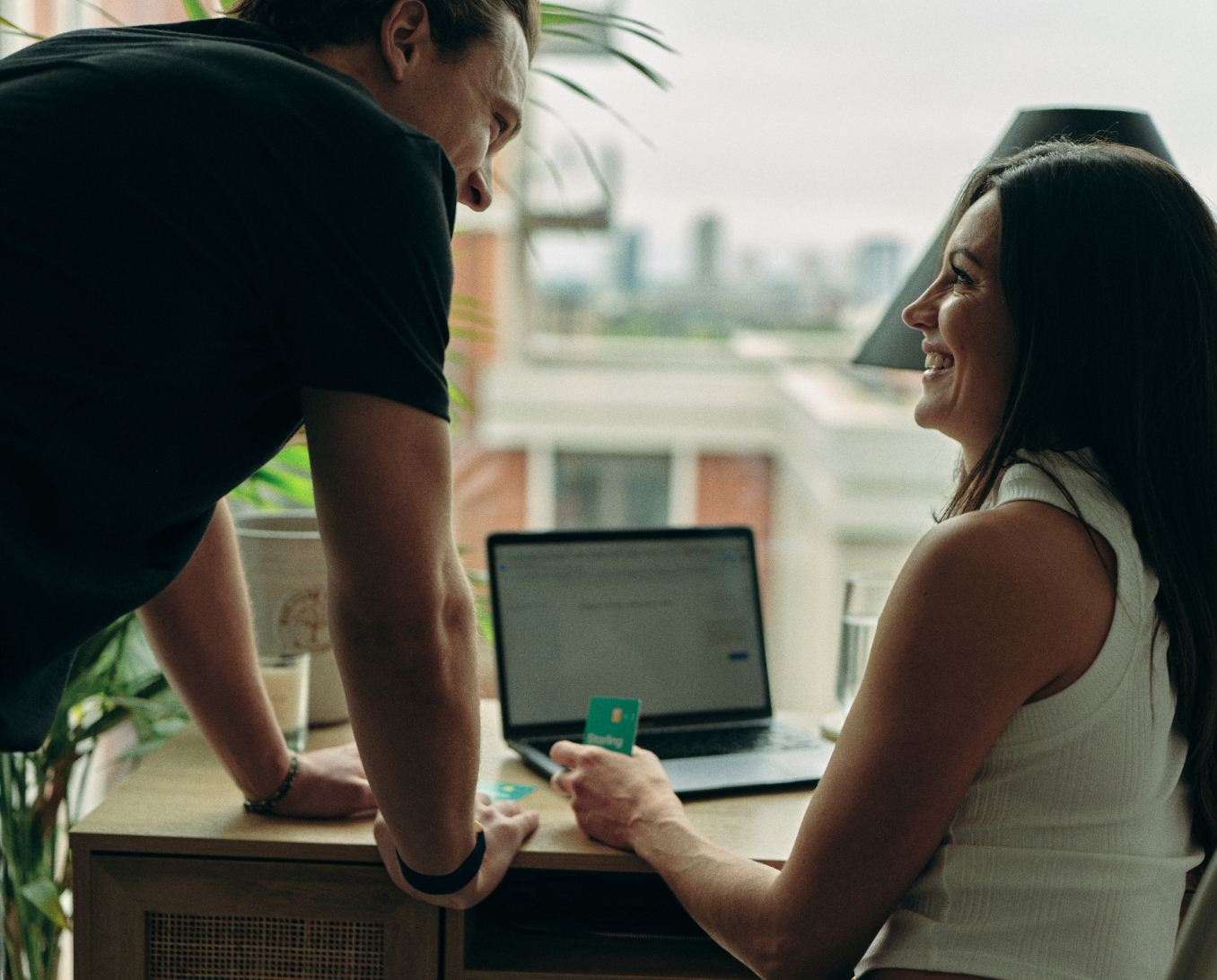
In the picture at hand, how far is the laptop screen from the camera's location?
4.91 feet

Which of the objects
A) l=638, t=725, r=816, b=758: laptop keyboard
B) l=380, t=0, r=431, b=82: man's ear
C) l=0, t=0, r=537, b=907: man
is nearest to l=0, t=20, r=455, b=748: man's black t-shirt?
l=0, t=0, r=537, b=907: man

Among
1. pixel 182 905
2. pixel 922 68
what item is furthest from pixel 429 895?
pixel 922 68

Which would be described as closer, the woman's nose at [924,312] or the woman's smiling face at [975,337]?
the woman's smiling face at [975,337]

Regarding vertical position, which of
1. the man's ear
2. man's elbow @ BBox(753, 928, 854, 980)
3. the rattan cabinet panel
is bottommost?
the rattan cabinet panel

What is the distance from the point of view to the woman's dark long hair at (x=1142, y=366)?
97cm

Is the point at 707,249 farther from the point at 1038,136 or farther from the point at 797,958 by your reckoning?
the point at 797,958

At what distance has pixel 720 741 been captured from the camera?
1500mm

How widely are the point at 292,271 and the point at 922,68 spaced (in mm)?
2600

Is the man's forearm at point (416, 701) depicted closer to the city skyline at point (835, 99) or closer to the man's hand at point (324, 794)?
the man's hand at point (324, 794)

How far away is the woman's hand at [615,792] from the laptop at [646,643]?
0.11 metres

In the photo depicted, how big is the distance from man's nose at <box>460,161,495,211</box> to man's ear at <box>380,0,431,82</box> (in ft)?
0.42

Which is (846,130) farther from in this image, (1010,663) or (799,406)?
(1010,663)

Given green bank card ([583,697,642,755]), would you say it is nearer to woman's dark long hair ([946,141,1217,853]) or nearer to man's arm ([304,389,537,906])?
man's arm ([304,389,537,906])

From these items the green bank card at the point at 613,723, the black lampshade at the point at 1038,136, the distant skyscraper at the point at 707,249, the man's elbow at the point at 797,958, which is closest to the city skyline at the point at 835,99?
the distant skyscraper at the point at 707,249
